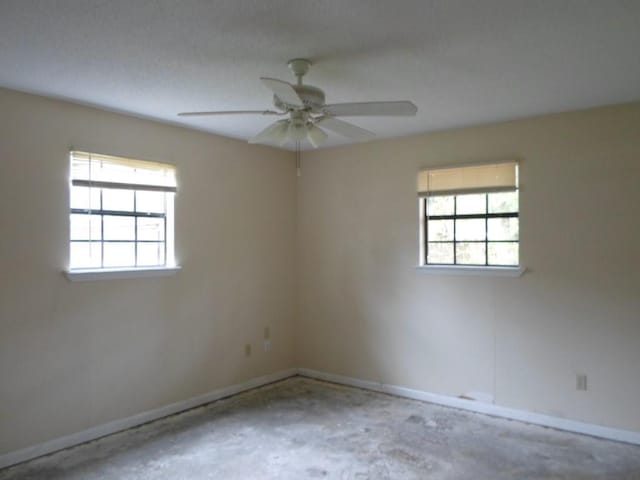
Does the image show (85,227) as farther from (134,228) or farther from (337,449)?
(337,449)

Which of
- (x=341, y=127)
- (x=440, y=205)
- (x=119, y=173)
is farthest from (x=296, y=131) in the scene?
(x=440, y=205)

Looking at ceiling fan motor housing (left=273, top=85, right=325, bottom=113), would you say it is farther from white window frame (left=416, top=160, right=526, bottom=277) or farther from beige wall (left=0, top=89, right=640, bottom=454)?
white window frame (left=416, top=160, right=526, bottom=277)

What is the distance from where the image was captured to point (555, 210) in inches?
147

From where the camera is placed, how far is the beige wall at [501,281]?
349cm

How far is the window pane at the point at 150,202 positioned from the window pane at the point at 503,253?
284 centimetres

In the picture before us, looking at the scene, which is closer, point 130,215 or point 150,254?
point 130,215

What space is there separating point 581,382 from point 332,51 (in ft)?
9.99

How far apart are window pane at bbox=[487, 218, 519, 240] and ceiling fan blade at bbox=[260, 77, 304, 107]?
7.45 ft

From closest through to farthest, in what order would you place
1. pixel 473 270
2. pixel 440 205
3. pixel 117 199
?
1. pixel 117 199
2. pixel 473 270
3. pixel 440 205

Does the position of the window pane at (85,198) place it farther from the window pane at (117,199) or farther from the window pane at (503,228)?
the window pane at (503,228)

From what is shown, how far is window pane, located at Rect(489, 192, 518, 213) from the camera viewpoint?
12.9ft

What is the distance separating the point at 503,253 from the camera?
4004mm

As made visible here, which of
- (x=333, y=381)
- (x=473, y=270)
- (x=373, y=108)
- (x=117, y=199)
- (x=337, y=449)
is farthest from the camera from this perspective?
(x=333, y=381)

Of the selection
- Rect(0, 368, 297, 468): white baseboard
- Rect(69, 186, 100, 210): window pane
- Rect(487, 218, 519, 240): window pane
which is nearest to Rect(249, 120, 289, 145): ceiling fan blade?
Rect(69, 186, 100, 210): window pane
